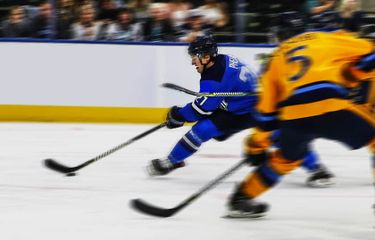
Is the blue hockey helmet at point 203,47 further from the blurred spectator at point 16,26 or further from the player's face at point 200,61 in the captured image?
the blurred spectator at point 16,26

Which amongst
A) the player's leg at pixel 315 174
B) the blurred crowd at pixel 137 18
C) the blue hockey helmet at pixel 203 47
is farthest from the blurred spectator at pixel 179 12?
the player's leg at pixel 315 174

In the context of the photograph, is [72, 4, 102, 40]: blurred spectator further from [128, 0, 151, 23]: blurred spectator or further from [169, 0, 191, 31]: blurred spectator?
[169, 0, 191, 31]: blurred spectator

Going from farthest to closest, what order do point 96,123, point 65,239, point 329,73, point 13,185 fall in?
point 96,123 < point 13,185 < point 65,239 < point 329,73

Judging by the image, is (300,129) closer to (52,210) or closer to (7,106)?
(52,210)

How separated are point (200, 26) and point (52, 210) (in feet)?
11.7

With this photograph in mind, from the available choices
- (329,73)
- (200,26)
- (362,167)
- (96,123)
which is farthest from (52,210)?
(200,26)

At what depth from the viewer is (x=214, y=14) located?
21.4ft

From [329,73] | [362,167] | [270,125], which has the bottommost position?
[362,167]

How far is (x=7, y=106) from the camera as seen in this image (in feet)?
20.9

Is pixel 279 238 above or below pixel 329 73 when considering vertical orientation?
below

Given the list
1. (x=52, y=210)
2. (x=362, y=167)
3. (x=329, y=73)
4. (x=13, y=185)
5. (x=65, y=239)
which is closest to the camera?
(x=329, y=73)

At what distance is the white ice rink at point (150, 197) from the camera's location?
2898 millimetres

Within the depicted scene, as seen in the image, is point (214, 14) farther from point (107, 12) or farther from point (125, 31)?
point (107, 12)

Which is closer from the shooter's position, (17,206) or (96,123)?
(17,206)
